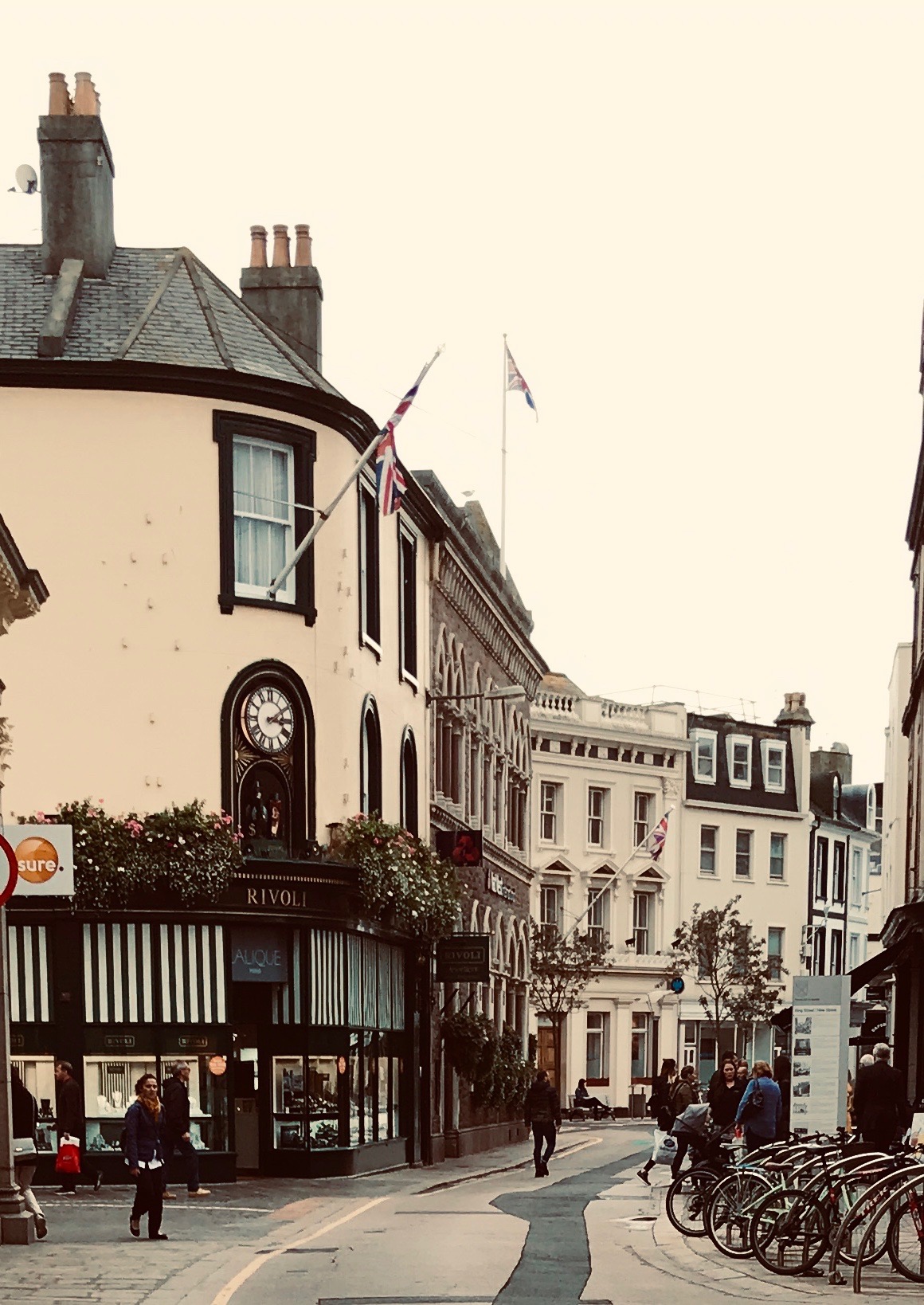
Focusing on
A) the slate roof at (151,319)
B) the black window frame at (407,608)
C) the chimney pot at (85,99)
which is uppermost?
the chimney pot at (85,99)

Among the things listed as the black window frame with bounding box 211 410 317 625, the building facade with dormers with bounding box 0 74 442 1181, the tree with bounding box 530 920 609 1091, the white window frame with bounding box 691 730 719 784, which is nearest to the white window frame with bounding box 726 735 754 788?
the white window frame with bounding box 691 730 719 784

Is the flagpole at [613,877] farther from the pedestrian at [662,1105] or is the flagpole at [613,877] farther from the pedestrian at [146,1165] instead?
the pedestrian at [146,1165]

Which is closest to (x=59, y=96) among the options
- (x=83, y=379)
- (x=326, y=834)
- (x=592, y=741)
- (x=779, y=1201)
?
(x=83, y=379)

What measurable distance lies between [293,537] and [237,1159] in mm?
8944

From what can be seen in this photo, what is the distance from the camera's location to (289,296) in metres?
36.7

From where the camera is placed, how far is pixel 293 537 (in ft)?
104

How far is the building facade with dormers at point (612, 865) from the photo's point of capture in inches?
2817

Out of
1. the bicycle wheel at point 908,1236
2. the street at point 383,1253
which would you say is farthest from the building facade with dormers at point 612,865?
the bicycle wheel at point 908,1236

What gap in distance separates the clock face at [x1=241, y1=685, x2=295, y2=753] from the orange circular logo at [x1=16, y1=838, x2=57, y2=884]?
12166mm

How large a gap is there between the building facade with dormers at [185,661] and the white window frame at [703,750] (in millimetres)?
46201

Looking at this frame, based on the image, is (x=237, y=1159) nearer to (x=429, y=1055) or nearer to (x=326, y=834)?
(x=326, y=834)

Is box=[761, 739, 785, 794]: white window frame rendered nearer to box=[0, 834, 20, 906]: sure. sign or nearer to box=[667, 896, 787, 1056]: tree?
box=[667, 896, 787, 1056]: tree

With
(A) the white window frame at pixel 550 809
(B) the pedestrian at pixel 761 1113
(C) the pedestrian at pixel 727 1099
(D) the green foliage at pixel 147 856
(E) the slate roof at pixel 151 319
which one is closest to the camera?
(B) the pedestrian at pixel 761 1113

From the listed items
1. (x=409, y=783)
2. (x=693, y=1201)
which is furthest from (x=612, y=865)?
(x=693, y=1201)
